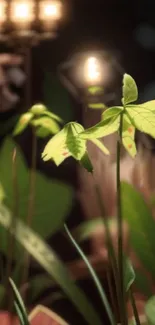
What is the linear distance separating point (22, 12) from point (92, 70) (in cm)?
16

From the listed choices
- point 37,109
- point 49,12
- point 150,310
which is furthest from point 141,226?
point 49,12

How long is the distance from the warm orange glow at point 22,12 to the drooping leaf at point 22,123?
0.54ft

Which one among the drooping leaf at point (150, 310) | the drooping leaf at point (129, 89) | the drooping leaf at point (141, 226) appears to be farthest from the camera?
the drooping leaf at point (141, 226)

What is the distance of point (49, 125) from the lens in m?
0.93

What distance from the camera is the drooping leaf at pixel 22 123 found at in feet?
3.01

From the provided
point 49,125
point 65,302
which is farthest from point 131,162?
point 65,302

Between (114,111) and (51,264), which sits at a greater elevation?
(114,111)

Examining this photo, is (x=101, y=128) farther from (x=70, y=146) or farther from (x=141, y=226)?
(x=141, y=226)

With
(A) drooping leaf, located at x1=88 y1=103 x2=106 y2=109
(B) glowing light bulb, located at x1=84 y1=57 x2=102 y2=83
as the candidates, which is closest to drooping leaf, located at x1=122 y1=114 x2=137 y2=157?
(A) drooping leaf, located at x1=88 y1=103 x2=106 y2=109

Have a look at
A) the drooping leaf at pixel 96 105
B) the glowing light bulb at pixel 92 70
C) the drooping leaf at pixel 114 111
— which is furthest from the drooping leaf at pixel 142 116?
the glowing light bulb at pixel 92 70

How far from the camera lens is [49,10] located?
38.9 inches

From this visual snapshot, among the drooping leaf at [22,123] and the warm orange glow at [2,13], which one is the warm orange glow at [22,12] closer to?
the warm orange glow at [2,13]

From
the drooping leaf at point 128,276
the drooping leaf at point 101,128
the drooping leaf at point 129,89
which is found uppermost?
the drooping leaf at point 129,89

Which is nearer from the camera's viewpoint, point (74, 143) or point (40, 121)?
point (74, 143)
